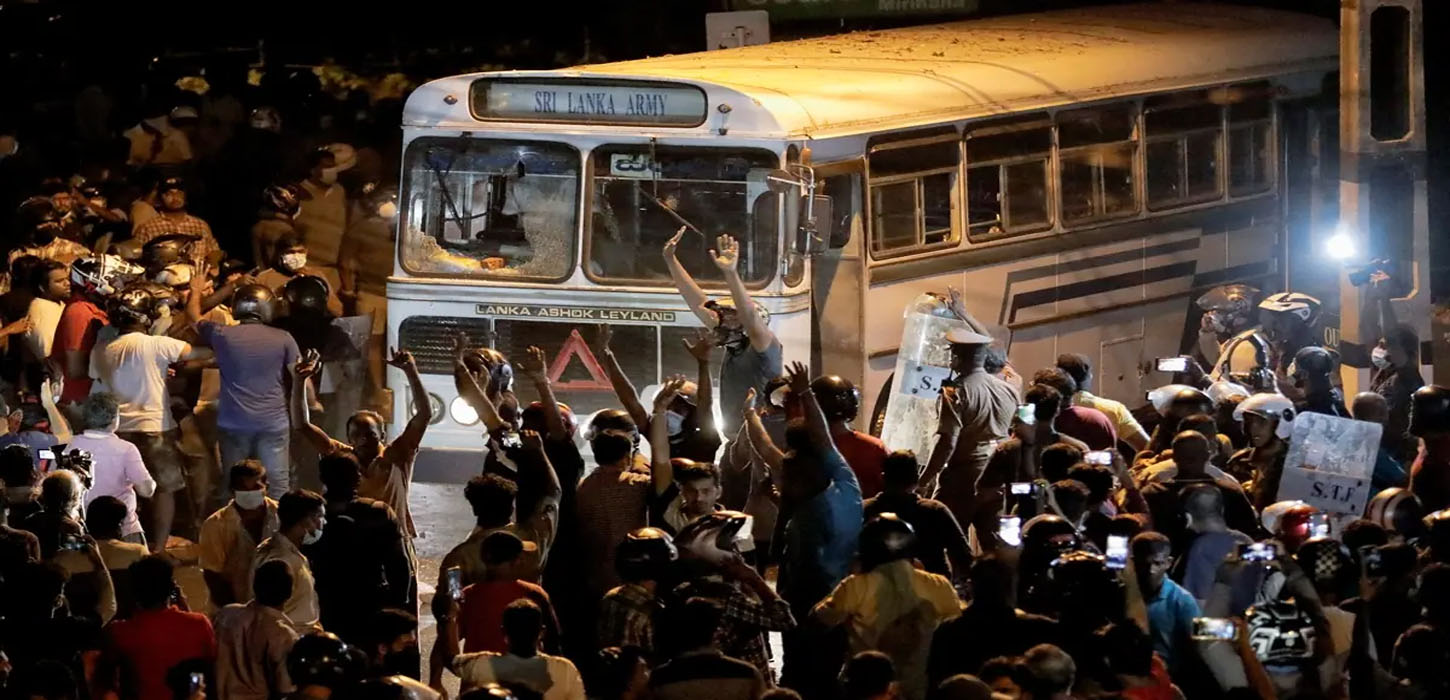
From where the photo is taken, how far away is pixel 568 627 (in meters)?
9.77

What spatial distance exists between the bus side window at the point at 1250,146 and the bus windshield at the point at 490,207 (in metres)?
5.67

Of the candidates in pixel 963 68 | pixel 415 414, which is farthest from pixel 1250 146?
pixel 415 414

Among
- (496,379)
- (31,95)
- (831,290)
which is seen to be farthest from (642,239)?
(31,95)

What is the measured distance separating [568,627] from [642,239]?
4074 mm

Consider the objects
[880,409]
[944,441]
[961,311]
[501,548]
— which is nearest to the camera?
[501,548]

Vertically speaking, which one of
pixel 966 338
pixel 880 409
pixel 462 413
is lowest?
pixel 880 409

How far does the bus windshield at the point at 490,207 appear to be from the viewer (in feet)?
44.6

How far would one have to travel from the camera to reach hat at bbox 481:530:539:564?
8.48m

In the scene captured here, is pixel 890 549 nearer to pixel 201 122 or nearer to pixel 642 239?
pixel 642 239

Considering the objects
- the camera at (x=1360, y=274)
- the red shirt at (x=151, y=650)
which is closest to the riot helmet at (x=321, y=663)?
the red shirt at (x=151, y=650)

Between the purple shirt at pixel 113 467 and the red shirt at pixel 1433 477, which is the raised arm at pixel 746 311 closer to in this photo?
the purple shirt at pixel 113 467

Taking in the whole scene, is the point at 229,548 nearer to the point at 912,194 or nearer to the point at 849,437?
the point at 849,437

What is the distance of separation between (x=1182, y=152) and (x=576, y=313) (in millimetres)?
5020

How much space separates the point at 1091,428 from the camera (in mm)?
11383
